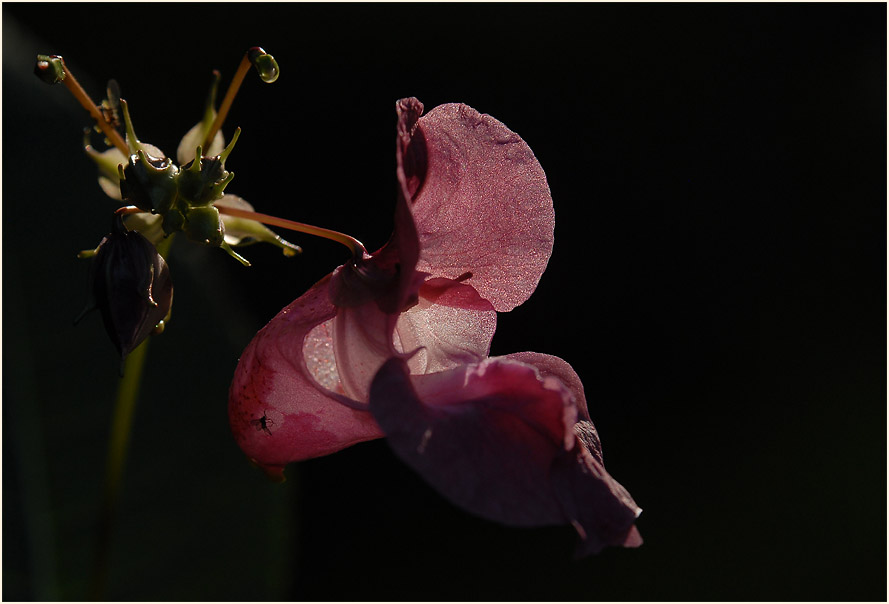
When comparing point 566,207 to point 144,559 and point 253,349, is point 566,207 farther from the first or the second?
point 253,349

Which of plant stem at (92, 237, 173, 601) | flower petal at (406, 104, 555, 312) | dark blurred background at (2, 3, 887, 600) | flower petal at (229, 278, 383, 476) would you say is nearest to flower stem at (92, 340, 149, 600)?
plant stem at (92, 237, 173, 601)

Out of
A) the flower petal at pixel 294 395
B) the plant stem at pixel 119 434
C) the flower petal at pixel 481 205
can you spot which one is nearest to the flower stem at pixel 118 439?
the plant stem at pixel 119 434

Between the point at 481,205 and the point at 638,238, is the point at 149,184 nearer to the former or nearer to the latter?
the point at 481,205

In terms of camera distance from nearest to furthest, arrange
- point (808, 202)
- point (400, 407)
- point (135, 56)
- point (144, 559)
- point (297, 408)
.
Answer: point (400, 407)
point (297, 408)
point (144, 559)
point (135, 56)
point (808, 202)


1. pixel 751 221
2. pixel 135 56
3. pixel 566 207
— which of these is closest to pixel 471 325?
pixel 566 207

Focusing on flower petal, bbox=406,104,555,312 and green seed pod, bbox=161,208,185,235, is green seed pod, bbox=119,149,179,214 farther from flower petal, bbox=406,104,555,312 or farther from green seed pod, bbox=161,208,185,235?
→ flower petal, bbox=406,104,555,312

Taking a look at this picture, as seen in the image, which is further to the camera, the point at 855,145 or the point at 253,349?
the point at 855,145

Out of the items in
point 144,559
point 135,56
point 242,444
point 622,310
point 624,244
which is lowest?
point 144,559

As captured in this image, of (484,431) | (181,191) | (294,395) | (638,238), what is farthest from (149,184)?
(638,238)
